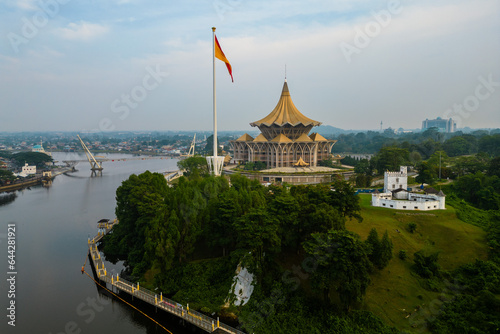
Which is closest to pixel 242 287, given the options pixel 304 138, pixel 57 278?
pixel 57 278

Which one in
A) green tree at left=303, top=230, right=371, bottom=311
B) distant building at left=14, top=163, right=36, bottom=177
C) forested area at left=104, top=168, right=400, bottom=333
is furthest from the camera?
distant building at left=14, top=163, right=36, bottom=177

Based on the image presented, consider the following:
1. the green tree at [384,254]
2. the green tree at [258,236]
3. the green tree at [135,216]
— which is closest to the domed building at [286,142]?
the green tree at [135,216]

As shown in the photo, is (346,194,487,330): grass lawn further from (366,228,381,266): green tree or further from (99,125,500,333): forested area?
(366,228,381,266): green tree

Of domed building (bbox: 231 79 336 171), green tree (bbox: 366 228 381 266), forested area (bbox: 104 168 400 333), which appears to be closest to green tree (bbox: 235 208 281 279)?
forested area (bbox: 104 168 400 333)

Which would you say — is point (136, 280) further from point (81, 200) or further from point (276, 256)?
point (81, 200)

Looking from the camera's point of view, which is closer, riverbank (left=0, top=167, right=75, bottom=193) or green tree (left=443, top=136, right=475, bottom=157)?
riverbank (left=0, top=167, right=75, bottom=193)

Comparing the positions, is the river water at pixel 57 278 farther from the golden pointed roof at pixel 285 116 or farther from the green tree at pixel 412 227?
the golden pointed roof at pixel 285 116
